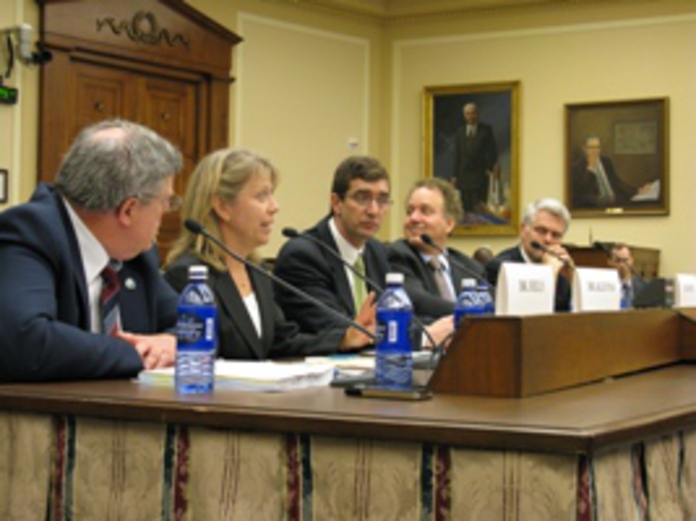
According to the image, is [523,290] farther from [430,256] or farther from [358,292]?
[430,256]

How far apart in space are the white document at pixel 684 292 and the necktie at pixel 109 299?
2.12 meters

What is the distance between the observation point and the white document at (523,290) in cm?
249

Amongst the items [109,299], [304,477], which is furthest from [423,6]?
[304,477]

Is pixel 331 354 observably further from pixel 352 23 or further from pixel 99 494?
pixel 352 23

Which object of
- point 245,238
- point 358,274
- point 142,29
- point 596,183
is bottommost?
point 358,274

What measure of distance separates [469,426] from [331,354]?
1.94m

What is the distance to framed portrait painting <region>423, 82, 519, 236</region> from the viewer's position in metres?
10.8

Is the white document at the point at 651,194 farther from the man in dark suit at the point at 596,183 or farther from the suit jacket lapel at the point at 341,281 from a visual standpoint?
the suit jacket lapel at the point at 341,281

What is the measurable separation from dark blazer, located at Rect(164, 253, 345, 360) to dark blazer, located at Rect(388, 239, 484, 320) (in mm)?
1072

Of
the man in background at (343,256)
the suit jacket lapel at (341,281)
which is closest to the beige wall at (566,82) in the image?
the man in background at (343,256)

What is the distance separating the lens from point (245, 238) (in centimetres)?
373

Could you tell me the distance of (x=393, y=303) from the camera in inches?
97.3

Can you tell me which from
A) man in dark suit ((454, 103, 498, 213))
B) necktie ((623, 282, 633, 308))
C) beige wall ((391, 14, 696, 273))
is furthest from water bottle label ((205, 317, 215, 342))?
man in dark suit ((454, 103, 498, 213))

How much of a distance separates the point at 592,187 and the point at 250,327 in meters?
7.43
